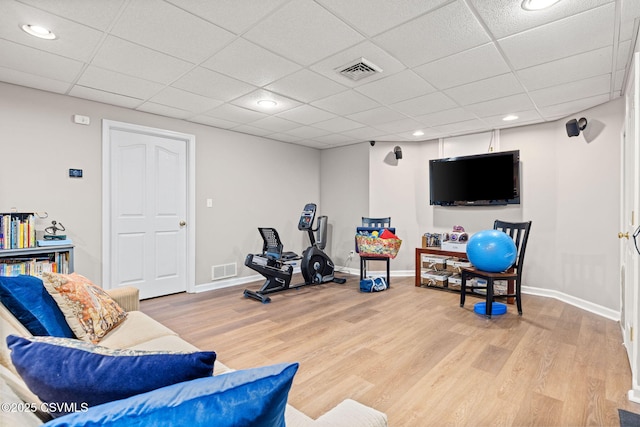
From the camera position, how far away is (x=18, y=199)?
10.5 feet

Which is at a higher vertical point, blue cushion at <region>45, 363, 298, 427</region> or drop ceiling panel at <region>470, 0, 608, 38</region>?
drop ceiling panel at <region>470, 0, 608, 38</region>

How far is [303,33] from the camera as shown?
224cm

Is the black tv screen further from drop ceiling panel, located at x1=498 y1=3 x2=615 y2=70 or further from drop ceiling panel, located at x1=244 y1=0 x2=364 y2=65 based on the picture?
drop ceiling panel, located at x1=244 y1=0 x2=364 y2=65

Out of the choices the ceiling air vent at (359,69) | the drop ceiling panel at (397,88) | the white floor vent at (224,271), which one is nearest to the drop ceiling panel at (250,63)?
the ceiling air vent at (359,69)

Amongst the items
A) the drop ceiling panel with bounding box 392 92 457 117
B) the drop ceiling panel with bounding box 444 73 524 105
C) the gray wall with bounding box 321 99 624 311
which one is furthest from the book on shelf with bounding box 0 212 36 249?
the gray wall with bounding box 321 99 624 311

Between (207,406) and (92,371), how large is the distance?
1.23 feet

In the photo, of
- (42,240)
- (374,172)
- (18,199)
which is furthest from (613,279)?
(18,199)

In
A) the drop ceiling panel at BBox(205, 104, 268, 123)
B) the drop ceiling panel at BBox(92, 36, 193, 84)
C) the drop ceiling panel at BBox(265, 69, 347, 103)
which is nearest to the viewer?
the drop ceiling panel at BBox(92, 36, 193, 84)

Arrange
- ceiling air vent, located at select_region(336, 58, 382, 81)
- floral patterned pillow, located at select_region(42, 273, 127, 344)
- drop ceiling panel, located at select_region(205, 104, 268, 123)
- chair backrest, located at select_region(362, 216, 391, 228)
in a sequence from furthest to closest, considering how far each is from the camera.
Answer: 1. chair backrest, located at select_region(362, 216, 391, 228)
2. drop ceiling panel, located at select_region(205, 104, 268, 123)
3. ceiling air vent, located at select_region(336, 58, 382, 81)
4. floral patterned pillow, located at select_region(42, 273, 127, 344)

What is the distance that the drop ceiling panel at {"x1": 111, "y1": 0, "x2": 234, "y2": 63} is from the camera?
78.5 inches

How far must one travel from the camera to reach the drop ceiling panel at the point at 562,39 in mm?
2035

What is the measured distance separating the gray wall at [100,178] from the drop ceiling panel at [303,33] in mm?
2537

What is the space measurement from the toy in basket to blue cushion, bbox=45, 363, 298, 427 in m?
4.14

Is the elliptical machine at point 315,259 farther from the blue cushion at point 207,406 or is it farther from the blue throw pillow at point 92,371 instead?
the blue cushion at point 207,406
